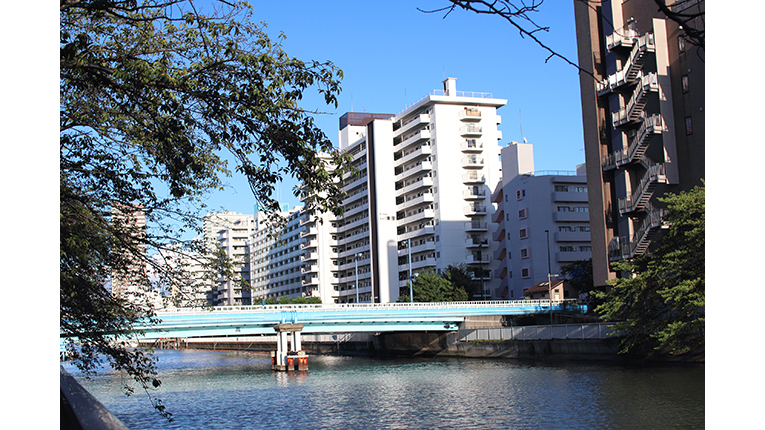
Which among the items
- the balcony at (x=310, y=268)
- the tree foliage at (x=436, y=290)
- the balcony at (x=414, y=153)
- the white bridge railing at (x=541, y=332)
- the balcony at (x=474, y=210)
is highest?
the balcony at (x=414, y=153)

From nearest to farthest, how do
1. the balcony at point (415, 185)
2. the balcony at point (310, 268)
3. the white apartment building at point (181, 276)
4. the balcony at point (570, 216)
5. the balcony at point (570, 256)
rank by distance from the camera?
the white apartment building at point (181, 276) < the balcony at point (570, 256) < the balcony at point (570, 216) < the balcony at point (415, 185) < the balcony at point (310, 268)

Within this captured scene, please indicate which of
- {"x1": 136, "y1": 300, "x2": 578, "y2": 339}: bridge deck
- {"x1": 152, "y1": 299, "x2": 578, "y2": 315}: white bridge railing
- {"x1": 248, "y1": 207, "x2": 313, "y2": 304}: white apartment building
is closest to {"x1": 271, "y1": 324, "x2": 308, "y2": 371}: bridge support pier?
{"x1": 136, "y1": 300, "x2": 578, "y2": 339}: bridge deck

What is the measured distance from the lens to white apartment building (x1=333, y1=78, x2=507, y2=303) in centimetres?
8125

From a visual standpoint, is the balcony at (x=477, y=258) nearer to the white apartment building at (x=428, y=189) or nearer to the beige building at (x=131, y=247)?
the white apartment building at (x=428, y=189)

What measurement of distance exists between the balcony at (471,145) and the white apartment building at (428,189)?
12 cm

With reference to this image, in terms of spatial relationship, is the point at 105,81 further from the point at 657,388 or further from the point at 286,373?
the point at 286,373

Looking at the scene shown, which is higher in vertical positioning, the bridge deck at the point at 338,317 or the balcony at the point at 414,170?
the balcony at the point at 414,170

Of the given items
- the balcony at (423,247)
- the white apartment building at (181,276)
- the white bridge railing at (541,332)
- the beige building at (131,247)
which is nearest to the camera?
the beige building at (131,247)

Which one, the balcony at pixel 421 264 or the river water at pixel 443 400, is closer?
the river water at pixel 443 400

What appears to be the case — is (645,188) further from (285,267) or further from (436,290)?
(285,267)

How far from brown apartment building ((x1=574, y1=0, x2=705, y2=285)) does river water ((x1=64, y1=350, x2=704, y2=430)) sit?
30.5ft

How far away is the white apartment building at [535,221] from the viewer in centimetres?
7225

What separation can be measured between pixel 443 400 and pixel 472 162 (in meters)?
57.6

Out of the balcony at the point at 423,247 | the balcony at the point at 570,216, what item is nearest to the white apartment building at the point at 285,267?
the balcony at the point at 423,247
